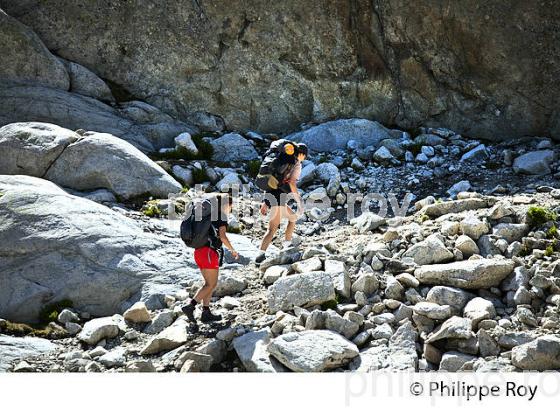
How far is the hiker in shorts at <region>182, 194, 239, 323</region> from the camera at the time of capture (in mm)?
9852

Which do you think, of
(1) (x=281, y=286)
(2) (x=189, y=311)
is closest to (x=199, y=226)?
(2) (x=189, y=311)

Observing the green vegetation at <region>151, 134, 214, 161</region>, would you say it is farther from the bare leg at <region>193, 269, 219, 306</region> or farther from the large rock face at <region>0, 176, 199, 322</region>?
the bare leg at <region>193, 269, 219, 306</region>

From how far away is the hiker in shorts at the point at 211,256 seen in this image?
32.3 ft

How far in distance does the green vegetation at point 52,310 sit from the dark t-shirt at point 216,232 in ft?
9.47

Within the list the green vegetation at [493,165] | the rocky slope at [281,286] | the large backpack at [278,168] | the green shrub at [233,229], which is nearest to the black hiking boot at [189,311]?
the rocky slope at [281,286]

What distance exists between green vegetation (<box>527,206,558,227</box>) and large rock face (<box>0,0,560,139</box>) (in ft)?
30.7

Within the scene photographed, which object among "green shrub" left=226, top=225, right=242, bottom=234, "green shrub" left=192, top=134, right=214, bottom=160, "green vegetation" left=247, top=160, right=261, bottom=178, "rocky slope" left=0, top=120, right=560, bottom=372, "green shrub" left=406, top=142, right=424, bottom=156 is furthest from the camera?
"green shrub" left=406, top=142, right=424, bottom=156

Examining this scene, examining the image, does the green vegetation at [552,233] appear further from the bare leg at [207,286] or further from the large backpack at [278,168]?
the bare leg at [207,286]

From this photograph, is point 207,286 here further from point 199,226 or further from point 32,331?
point 32,331

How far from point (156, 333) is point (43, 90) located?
1092 centimetres

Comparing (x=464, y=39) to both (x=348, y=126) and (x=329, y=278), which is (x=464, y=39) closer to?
(x=348, y=126)

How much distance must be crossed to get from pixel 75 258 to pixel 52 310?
1.07 meters

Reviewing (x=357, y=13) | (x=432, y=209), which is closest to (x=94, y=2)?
(x=357, y=13)

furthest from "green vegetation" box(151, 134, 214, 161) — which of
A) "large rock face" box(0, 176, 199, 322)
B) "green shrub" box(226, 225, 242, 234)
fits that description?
"large rock face" box(0, 176, 199, 322)
